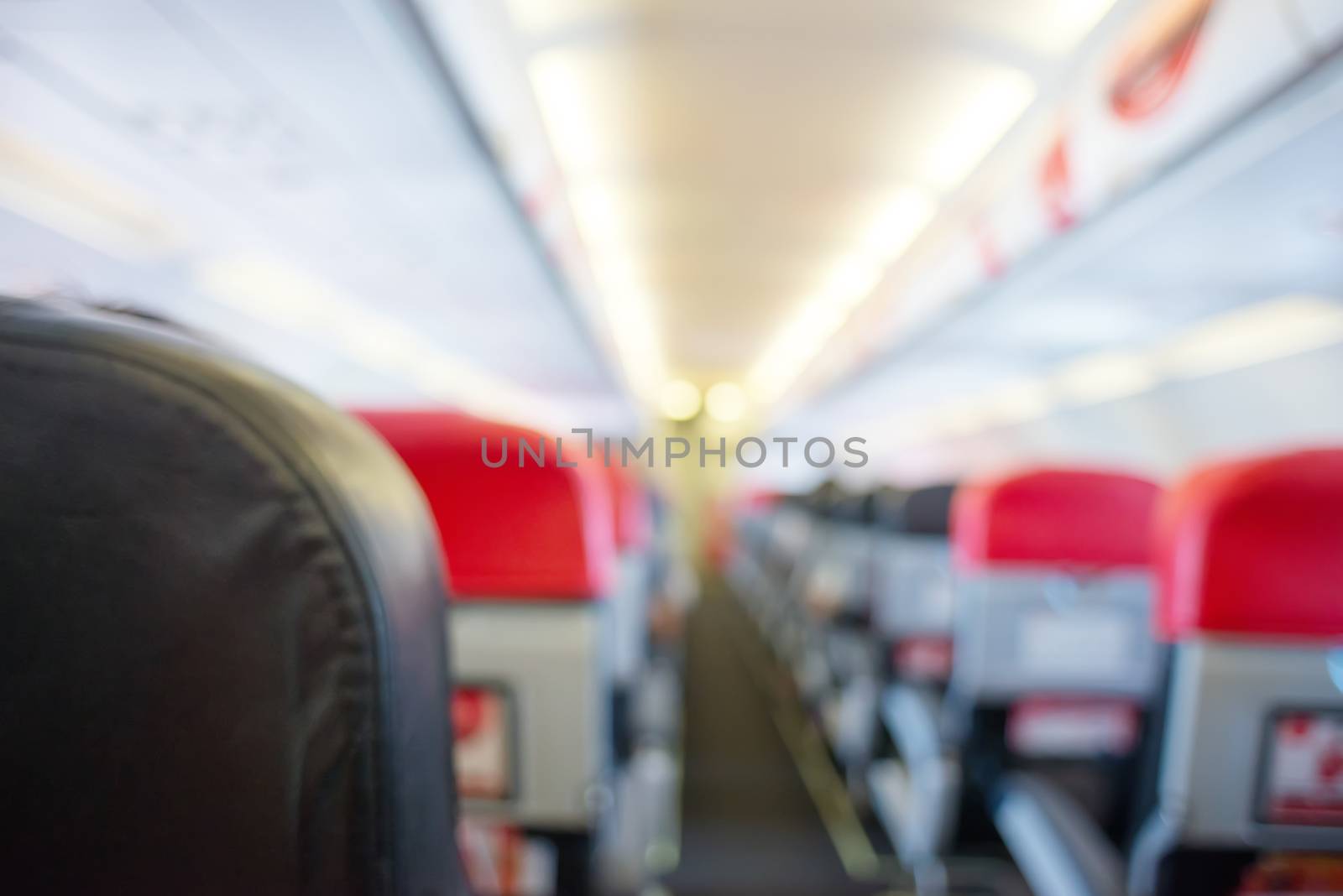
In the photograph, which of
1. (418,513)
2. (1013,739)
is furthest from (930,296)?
(418,513)

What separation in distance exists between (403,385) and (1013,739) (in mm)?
5729

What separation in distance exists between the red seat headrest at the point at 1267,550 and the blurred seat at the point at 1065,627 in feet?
2.58

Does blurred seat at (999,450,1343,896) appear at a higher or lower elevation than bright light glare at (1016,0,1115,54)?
lower

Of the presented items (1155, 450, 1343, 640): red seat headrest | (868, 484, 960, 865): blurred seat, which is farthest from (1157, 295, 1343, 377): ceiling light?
(1155, 450, 1343, 640): red seat headrest

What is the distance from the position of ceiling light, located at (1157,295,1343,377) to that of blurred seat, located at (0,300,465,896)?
12.3 ft

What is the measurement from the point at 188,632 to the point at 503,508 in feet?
3.03

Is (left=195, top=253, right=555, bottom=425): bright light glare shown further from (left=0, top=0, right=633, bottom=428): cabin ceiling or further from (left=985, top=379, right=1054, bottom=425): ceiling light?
(left=985, top=379, right=1054, bottom=425): ceiling light

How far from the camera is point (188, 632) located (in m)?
0.48

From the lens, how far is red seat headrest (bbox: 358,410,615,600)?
1321mm

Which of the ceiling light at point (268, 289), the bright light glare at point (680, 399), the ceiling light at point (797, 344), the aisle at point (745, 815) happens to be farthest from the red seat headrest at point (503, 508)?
the bright light glare at point (680, 399)

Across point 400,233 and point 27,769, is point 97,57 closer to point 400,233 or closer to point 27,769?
point 400,233

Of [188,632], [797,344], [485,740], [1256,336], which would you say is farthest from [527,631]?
[797,344]

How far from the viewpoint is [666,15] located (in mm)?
2354

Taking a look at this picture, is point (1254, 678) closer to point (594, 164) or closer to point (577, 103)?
point (577, 103)
